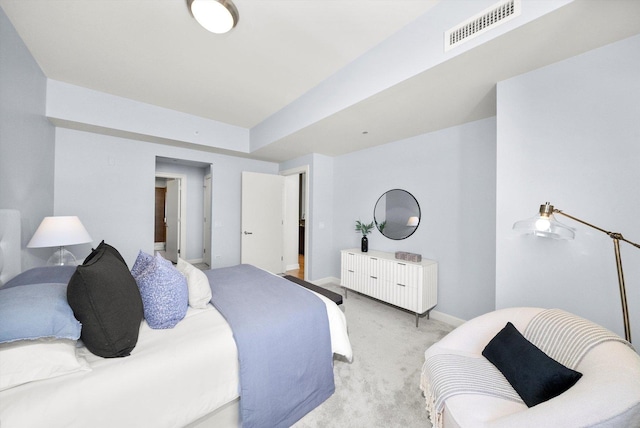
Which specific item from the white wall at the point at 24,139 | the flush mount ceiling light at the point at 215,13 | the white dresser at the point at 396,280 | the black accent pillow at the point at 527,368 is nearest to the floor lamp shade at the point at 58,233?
the white wall at the point at 24,139

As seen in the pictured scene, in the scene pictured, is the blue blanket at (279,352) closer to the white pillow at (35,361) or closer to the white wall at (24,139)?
the white pillow at (35,361)

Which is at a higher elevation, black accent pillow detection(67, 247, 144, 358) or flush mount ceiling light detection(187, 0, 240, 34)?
flush mount ceiling light detection(187, 0, 240, 34)

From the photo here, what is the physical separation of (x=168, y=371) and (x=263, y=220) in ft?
11.3

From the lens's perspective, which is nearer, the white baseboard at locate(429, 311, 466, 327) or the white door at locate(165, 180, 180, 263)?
the white baseboard at locate(429, 311, 466, 327)

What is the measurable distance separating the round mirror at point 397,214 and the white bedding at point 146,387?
2599 mm

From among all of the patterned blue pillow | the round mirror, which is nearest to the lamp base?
the patterned blue pillow

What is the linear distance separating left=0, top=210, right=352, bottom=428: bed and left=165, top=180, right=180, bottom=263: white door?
3.73 m

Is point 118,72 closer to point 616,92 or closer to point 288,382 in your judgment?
point 288,382

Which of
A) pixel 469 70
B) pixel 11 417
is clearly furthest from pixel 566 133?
pixel 11 417

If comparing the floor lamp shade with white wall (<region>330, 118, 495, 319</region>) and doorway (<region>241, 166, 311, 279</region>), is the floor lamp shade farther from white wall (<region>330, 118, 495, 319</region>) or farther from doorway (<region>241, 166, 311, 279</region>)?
white wall (<region>330, 118, 495, 319</region>)

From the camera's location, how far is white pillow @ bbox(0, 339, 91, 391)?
890 mm

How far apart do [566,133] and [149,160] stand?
4645 millimetres

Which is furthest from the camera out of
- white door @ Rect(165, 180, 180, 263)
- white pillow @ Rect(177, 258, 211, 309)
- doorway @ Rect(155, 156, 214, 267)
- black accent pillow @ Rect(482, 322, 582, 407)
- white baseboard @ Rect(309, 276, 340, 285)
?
white door @ Rect(165, 180, 180, 263)

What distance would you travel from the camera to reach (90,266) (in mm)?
1140
